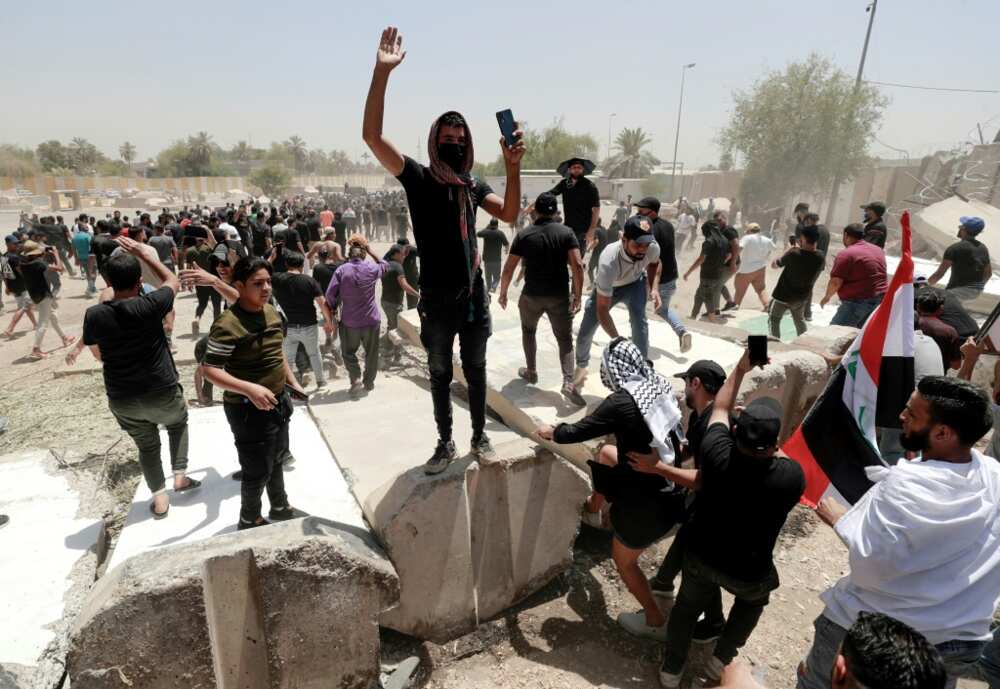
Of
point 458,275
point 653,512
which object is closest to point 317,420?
point 458,275

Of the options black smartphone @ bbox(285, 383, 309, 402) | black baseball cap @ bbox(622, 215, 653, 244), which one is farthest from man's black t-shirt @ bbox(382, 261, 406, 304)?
black smartphone @ bbox(285, 383, 309, 402)

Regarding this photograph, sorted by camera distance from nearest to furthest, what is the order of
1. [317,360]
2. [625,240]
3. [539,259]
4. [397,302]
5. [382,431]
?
[539,259] < [625,240] < [382,431] < [317,360] < [397,302]

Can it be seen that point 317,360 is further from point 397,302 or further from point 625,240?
point 625,240

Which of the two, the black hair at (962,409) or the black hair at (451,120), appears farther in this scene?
the black hair at (451,120)

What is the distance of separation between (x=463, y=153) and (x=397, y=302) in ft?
17.4

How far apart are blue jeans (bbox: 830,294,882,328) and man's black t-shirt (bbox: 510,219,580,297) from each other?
3.91 meters

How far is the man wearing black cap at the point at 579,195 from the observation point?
18.7ft

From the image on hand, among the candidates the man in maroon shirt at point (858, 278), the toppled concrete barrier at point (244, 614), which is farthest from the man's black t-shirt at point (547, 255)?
the man in maroon shirt at point (858, 278)

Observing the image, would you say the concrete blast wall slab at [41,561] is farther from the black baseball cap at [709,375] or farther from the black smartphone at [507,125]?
the black baseball cap at [709,375]

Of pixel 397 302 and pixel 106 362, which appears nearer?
pixel 106 362

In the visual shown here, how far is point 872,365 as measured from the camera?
3.01 metres

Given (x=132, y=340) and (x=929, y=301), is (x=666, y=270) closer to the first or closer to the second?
(x=929, y=301)

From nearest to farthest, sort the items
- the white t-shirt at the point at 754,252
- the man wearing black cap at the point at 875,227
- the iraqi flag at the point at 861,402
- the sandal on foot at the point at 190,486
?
1. the iraqi flag at the point at 861,402
2. the sandal on foot at the point at 190,486
3. the man wearing black cap at the point at 875,227
4. the white t-shirt at the point at 754,252

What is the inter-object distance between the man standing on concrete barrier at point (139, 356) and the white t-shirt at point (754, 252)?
833 centimetres
